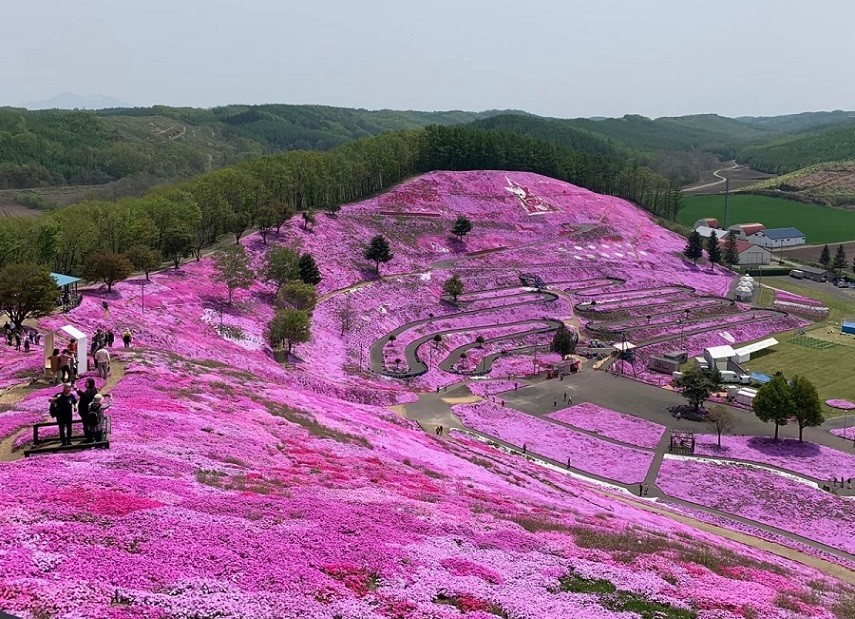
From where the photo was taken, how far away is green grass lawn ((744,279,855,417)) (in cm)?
8238

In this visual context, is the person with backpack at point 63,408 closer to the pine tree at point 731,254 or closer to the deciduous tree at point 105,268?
the deciduous tree at point 105,268

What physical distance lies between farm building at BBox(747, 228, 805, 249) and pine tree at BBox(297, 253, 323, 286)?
12932 cm

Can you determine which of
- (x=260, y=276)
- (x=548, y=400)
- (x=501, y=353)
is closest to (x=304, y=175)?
(x=260, y=276)

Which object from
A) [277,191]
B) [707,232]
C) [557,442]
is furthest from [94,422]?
[707,232]

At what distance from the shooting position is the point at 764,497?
51.7 m

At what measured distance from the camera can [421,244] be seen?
415 feet

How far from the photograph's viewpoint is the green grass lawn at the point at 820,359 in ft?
270

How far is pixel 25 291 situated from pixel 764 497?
56.6 metres

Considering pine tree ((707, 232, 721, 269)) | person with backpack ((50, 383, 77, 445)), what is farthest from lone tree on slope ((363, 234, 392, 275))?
person with backpack ((50, 383, 77, 445))

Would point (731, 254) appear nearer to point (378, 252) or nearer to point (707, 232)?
point (707, 232)

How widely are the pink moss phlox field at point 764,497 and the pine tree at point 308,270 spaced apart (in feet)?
181

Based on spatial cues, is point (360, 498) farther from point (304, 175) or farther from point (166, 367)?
point (304, 175)

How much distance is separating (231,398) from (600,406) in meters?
42.8

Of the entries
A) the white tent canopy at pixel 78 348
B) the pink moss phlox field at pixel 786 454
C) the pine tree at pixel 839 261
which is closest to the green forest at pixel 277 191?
the white tent canopy at pixel 78 348
